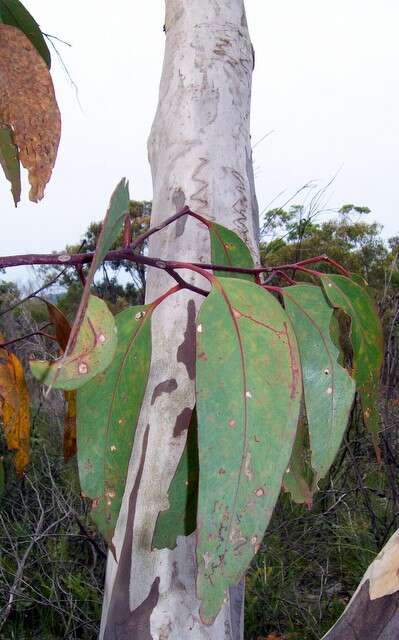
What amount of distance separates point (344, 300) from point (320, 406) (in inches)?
3.6

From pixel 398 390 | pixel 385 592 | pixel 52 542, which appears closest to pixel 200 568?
pixel 385 592

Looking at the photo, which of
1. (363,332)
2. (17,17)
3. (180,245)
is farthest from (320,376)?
(17,17)

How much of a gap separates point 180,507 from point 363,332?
21 cm

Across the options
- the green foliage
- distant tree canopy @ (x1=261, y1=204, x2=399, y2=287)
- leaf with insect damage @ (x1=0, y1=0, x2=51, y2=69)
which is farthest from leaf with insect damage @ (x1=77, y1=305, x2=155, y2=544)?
distant tree canopy @ (x1=261, y1=204, x2=399, y2=287)

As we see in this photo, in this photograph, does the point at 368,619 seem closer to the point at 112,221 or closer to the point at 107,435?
the point at 107,435

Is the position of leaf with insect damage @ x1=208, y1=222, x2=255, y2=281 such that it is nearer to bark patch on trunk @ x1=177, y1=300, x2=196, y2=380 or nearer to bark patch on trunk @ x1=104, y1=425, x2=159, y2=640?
bark patch on trunk @ x1=177, y1=300, x2=196, y2=380

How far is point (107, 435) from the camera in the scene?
0.40 meters

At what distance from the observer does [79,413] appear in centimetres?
40

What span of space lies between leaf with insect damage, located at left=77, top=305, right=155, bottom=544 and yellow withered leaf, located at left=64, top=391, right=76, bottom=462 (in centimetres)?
17

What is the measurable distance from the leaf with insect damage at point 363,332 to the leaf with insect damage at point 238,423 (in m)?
0.10

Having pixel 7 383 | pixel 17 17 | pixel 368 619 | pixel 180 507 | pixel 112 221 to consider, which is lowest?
pixel 368 619

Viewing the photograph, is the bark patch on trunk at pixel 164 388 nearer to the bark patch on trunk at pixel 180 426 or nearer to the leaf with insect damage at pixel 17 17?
the bark patch on trunk at pixel 180 426

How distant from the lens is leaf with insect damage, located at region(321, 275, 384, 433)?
17.4 inches

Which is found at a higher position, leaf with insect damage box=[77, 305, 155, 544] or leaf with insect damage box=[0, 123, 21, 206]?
leaf with insect damage box=[0, 123, 21, 206]
